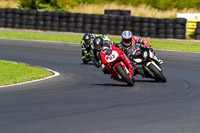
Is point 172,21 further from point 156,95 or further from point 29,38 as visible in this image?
Result: point 156,95

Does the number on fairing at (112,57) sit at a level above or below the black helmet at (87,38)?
above

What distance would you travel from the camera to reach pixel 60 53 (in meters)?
19.3

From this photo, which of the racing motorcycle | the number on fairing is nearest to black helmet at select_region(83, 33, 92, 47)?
the racing motorcycle

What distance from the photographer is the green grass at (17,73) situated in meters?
11.2

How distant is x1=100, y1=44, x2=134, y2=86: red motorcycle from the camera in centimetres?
1035

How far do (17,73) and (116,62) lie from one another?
123 inches

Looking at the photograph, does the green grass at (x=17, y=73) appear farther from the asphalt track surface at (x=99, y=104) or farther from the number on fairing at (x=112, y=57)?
the number on fairing at (x=112, y=57)

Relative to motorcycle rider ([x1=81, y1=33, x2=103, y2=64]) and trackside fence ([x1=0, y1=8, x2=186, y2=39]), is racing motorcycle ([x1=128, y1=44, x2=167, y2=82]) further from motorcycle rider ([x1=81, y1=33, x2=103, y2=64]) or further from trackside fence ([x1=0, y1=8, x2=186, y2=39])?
trackside fence ([x1=0, y1=8, x2=186, y2=39])

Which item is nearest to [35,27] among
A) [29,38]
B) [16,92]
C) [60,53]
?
[29,38]

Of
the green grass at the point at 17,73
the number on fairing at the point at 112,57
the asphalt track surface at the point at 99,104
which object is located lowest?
the green grass at the point at 17,73

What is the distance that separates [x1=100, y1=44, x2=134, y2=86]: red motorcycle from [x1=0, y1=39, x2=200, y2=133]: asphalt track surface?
0.83 ft

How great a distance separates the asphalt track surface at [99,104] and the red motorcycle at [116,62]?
252mm

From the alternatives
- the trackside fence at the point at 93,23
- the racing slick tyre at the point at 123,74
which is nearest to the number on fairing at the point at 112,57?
the racing slick tyre at the point at 123,74

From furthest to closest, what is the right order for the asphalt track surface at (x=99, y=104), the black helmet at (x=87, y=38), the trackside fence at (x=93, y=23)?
1. the trackside fence at (x=93, y=23)
2. the black helmet at (x=87, y=38)
3. the asphalt track surface at (x=99, y=104)
